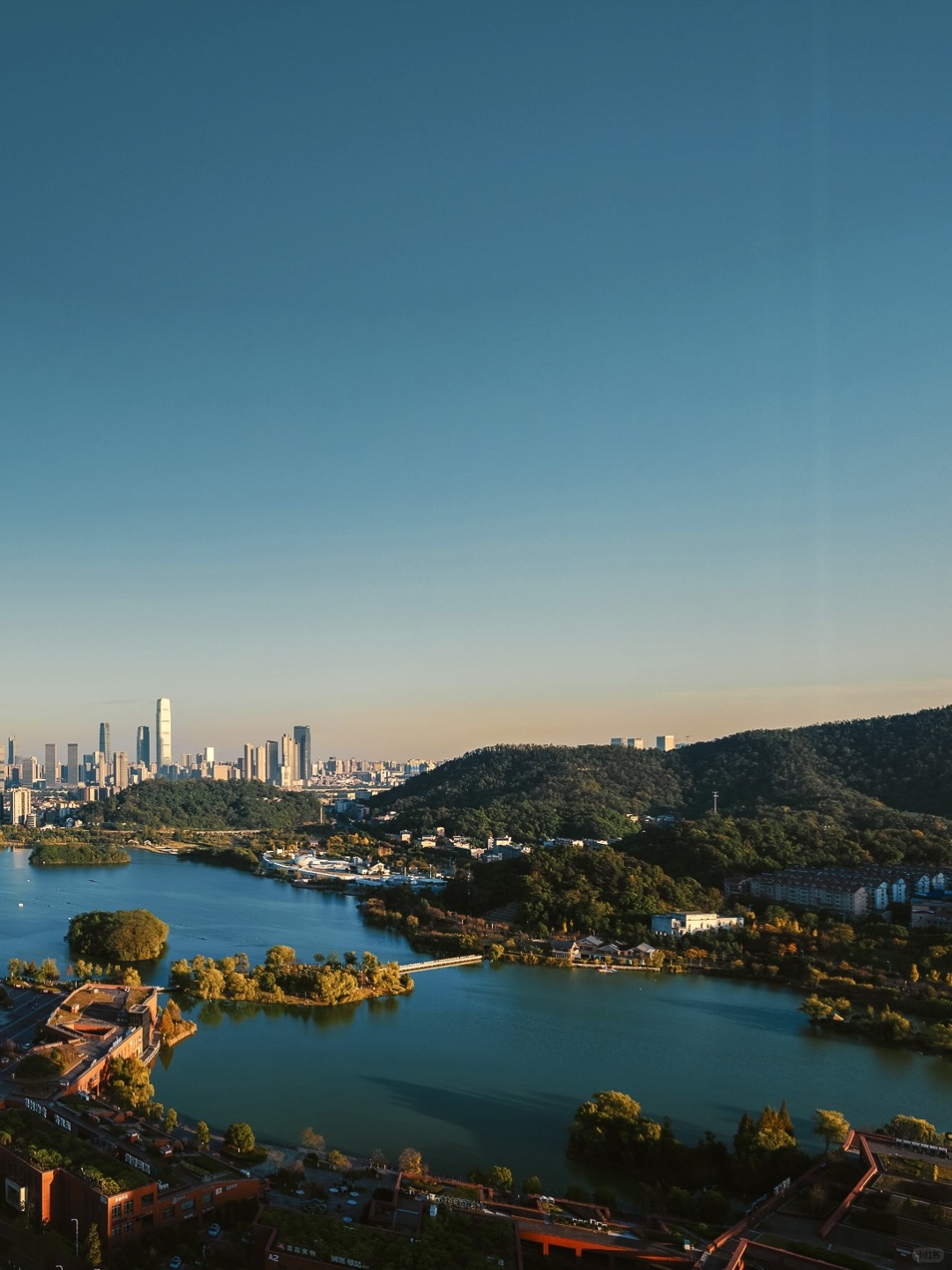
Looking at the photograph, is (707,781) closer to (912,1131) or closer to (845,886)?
(845,886)

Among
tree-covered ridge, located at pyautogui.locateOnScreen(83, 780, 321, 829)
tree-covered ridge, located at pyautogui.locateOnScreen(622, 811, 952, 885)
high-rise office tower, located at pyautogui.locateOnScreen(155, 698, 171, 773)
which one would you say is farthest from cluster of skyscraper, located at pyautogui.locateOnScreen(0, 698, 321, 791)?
tree-covered ridge, located at pyautogui.locateOnScreen(622, 811, 952, 885)

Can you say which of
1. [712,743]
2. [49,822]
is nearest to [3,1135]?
[712,743]

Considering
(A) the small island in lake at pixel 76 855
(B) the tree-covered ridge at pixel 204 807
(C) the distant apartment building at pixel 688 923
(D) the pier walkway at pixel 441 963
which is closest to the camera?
(D) the pier walkway at pixel 441 963

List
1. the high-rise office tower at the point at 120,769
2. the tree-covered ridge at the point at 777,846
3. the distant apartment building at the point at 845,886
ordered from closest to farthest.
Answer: the distant apartment building at the point at 845,886, the tree-covered ridge at the point at 777,846, the high-rise office tower at the point at 120,769

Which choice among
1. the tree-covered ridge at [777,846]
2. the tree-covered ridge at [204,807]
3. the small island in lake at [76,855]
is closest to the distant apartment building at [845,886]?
the tree-covered ridge at [777,846]

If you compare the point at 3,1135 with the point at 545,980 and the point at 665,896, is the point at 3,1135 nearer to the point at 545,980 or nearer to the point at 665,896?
the point at 545,980

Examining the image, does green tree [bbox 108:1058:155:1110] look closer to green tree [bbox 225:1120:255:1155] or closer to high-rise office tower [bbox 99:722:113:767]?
green tree [bbox 225:1120:255:1155]

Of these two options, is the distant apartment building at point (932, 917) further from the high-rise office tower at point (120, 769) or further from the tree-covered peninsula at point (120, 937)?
the high-rise office tower at point (120, 769)
